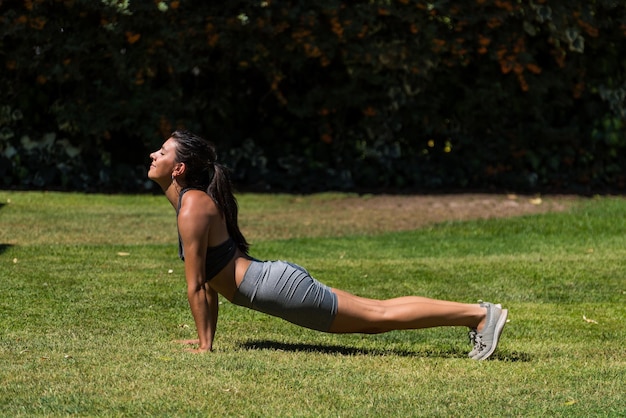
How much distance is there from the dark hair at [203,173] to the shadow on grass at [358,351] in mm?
648

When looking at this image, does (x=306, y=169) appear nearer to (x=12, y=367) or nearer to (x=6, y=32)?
(x=6, y=32)

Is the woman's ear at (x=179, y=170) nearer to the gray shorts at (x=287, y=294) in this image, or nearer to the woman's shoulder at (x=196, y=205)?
the woman's shoulder at (x=196, y=205)

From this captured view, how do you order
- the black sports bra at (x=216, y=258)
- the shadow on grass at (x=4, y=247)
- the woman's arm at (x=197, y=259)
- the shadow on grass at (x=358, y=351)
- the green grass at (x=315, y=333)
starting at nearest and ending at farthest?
the green grass at (x=315, y=333) → the woman's arm at (x=197, y=259) → the black sports bra at (x=216, y=258) → the shadow on grass at (x=358, y=351) → the shadow on grass at (x=4, y=247)

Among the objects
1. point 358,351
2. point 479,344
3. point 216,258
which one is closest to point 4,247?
point 216,258

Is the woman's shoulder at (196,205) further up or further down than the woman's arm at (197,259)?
further up

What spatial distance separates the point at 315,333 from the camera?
728 centimetres

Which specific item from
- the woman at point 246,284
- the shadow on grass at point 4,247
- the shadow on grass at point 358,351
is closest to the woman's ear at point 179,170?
the woman at point 246,284

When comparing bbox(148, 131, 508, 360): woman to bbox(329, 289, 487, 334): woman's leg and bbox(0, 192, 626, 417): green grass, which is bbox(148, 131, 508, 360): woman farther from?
bbox(0, 192, 626, 417): green grass

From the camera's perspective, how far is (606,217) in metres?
12.9

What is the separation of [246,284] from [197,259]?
29 cm

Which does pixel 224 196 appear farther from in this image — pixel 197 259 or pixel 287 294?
pixel 287 294

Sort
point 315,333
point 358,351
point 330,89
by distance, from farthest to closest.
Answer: point 330,89
point 315,333
point 358,351

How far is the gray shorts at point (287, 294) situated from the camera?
6230 millimetres

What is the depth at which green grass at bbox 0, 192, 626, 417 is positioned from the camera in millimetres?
5262
